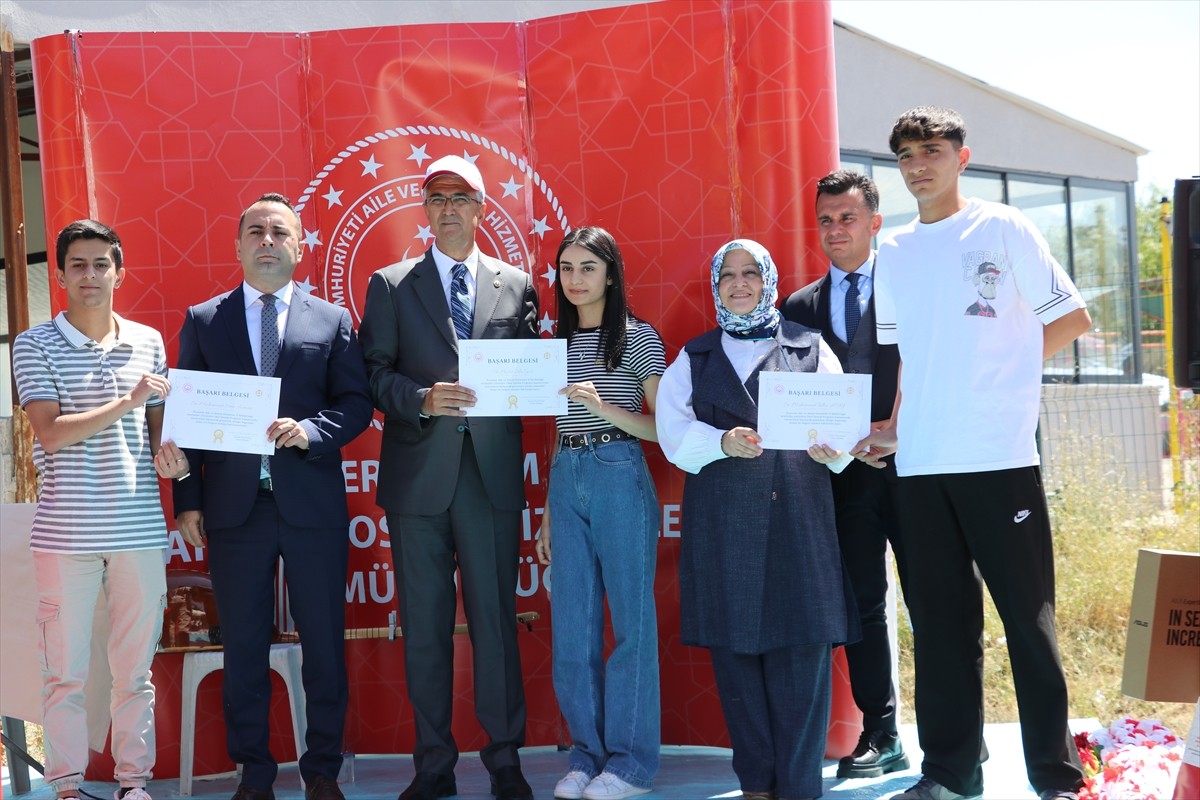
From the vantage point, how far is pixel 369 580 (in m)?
4.69

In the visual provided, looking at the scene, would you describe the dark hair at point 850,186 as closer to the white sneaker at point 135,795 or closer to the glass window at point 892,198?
the white sneaker at point 135,795

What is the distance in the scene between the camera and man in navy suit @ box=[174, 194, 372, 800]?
3.96 meters

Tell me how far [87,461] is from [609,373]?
185cm

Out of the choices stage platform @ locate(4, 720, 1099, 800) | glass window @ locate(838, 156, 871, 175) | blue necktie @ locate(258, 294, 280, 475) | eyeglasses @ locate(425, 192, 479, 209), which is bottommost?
→ stage platform @ locate(4, 720, 1099, 800)

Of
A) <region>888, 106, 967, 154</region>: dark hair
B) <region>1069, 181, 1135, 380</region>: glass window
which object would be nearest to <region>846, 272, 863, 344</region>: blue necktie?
<region>888, 106, 967, 154</region>: dark hair

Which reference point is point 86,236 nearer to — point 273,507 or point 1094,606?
point 273,507

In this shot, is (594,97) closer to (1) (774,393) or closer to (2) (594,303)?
(2) (594,303)

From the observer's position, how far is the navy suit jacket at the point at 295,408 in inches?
155

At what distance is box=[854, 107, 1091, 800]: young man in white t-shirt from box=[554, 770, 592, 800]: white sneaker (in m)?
1.10

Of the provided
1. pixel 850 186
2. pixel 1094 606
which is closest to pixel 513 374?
pixel 850 186

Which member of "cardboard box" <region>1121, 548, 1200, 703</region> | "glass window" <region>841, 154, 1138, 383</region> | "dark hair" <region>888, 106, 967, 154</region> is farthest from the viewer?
"glass window" <region>841, 154, 1138, 383</region>

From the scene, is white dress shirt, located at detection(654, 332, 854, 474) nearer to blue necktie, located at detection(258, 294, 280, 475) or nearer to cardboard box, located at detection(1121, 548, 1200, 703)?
cardboard box, located at detection(1121, 548, 1200, 703)

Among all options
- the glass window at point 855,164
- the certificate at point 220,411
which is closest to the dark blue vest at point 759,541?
the certificate at point 220,411

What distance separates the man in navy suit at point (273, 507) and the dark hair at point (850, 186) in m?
1.86
